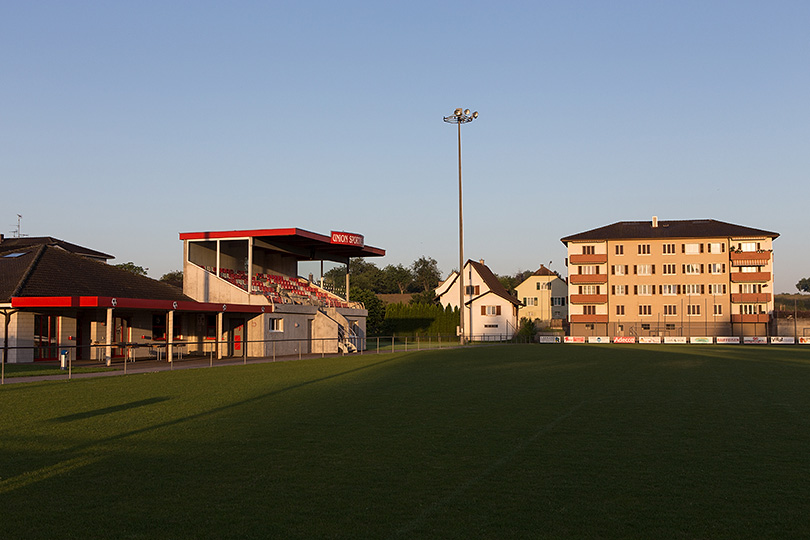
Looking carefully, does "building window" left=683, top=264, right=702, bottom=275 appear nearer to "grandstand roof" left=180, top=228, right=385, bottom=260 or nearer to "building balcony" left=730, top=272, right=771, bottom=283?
"building balcony" left=730, top=272, right=771, bottom=283

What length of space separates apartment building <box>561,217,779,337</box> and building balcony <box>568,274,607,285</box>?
70 millimetres

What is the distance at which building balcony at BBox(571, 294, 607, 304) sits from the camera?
85875 millimetres

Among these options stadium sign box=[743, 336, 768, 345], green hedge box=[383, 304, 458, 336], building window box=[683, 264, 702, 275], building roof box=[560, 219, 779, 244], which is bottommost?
stadium sign box=[743, 336, 768, 345]

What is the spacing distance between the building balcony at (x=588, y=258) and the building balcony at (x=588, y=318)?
632cm

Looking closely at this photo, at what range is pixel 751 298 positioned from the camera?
81.8 metres

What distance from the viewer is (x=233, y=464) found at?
9.35 metres

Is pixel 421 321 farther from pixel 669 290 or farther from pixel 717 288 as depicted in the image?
pixel 717 288

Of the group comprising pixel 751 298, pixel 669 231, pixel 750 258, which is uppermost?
pixel 669 231

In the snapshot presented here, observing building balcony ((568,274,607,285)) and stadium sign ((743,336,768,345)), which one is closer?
stadium sign ((743,336,768,345))

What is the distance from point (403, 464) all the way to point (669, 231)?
83212 mm

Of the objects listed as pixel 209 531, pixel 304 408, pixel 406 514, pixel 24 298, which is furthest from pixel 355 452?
pixel 24 298

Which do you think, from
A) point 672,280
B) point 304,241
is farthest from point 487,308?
point 304,241

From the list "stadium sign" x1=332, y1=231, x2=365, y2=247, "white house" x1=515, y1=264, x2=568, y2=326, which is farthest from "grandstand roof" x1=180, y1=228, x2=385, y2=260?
"white house" x1=515, y1=264, x2=568, y2=326

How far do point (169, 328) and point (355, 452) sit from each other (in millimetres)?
26349
